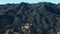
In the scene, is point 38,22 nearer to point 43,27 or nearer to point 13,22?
point 43,27

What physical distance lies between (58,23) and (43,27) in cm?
428

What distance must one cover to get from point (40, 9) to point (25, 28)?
1087 centimetres

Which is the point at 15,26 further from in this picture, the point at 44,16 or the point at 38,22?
the point at 44,16

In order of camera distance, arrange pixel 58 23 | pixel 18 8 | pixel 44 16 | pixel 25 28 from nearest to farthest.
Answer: pixel 25 28
pixel 58 23
pixel 44 16
pixel 18 8

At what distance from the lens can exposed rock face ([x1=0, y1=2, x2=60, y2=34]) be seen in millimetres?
39781

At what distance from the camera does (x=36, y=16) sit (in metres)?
45.8

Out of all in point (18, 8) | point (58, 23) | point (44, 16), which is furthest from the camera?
point (18, 8)

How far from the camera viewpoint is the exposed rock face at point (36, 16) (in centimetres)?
3978

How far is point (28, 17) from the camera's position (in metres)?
47.0

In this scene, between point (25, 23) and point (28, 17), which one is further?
point (28, 17)

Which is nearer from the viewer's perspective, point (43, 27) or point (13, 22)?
point (43, 27)

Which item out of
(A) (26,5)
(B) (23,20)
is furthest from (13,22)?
(A) (26,5)

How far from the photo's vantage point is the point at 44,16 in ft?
151

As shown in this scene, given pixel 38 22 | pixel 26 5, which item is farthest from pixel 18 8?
pixel 38 22
